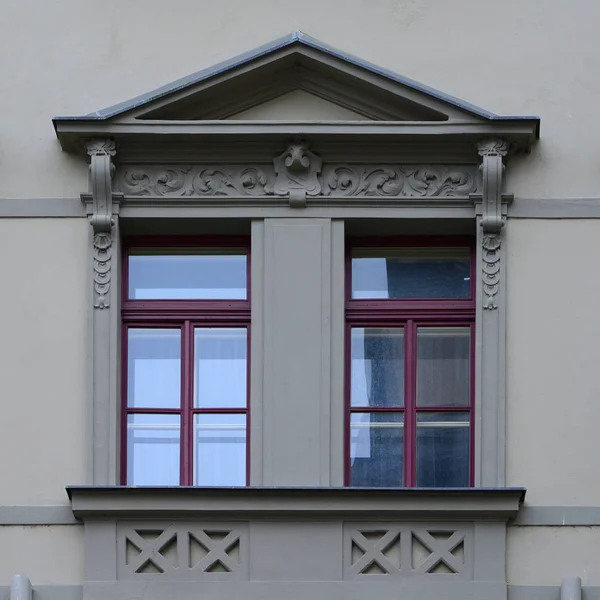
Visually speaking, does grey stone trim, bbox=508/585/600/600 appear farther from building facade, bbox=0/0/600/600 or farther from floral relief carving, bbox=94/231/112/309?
floral relief carving, bbox=94/231/112/309

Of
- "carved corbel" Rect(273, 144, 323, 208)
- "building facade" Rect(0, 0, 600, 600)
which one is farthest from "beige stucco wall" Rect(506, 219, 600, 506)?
"carved corbel" Rect(273, 144, 323, 208)

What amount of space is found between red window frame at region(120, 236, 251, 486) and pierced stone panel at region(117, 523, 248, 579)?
677 mm

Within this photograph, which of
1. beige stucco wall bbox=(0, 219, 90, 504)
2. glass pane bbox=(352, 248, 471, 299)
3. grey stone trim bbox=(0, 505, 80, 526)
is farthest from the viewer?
glass pane bbox=(352, 248, 471, 299)

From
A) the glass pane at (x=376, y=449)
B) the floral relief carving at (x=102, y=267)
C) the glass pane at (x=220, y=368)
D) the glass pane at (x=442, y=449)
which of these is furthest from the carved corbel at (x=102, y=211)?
the glass pane at (x=442, y=449)

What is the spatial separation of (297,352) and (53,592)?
241cm

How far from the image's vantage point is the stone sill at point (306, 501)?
54.5 ft

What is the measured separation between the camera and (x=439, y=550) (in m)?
16.7

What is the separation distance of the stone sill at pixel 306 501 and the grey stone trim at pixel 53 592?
1.85 feet

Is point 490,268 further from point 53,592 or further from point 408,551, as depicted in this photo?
point 53,592

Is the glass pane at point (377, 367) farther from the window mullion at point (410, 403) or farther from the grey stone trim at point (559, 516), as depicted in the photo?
the grey stone trim at point (559, 516)

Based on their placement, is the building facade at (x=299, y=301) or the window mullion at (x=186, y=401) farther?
the window mullion at (x=186, y=401)

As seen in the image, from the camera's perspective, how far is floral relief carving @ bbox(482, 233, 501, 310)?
1725cm

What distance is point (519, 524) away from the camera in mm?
16797

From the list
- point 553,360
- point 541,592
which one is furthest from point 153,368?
point 541,592
